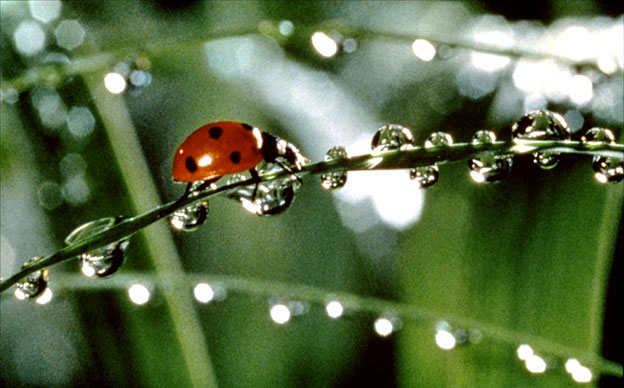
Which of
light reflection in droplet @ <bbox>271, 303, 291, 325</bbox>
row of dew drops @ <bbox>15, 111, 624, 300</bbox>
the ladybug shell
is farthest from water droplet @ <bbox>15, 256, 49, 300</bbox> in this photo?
light reflection in droplet @ <bbox>271, 303, 291, 325</bbox>

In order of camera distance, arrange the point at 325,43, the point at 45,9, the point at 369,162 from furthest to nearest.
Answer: the point at 45,9 < the point at 325,43 < the point at 369,162

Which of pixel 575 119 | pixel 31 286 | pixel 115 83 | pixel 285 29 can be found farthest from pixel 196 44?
pixel 575 119

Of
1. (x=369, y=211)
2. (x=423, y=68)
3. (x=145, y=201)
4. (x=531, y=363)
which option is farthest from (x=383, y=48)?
(x=531, y=363)

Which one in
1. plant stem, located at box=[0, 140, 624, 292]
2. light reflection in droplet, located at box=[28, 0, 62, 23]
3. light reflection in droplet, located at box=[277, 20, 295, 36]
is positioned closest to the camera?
plant stem, located at box=[0, 140, 624, 292]

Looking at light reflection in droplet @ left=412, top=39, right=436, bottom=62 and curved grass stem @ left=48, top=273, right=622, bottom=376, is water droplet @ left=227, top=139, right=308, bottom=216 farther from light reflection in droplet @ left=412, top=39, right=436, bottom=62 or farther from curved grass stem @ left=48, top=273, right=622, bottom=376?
light reflection in droplet @ left=412, top=39, right=436, bottom=62

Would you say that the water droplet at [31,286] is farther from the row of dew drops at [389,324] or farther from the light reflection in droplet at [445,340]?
the light reflection in droplet at [445,340]

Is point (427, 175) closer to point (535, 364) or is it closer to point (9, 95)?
point (535, 364)
